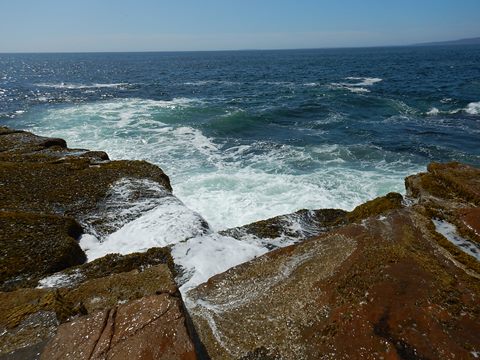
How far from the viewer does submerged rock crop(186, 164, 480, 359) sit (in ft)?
11.8

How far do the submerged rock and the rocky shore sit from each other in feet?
0.04

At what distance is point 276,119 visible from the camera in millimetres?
26594

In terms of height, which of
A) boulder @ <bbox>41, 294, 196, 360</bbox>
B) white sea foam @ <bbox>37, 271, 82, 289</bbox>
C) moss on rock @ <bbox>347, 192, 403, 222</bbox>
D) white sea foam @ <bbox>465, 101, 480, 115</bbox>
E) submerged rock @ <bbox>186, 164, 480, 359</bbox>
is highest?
boulder @ <bbox>41, 294, 196, 360</bbox>

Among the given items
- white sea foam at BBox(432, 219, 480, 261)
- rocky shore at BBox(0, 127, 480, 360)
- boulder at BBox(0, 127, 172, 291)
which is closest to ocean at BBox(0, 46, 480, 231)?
boulder at BBox(0, 127, 172, 291)

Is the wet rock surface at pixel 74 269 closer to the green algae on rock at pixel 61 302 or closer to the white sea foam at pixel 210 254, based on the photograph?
the green algae on rock at pixel 61 302

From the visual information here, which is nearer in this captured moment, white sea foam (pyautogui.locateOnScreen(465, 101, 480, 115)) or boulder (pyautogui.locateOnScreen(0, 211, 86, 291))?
boulder (pyautogui.locateOnScreen(0, 211, 86, 291))

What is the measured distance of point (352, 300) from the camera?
4027 mm

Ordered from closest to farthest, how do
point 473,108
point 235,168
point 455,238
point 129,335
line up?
point 129,335
point 455,238
point 235,168
point 473,108

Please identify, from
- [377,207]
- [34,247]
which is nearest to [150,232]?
[34,247]

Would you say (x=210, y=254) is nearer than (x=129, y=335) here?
No

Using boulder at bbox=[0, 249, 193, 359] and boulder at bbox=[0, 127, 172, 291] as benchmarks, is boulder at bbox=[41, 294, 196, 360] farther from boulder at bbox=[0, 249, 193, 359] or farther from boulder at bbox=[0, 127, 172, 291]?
boulder at bbox=[0, 127, 172, 291]

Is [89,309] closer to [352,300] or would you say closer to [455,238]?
[352,300]

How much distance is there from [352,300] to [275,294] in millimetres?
954

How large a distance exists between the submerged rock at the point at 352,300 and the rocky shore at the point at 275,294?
0.01 m
